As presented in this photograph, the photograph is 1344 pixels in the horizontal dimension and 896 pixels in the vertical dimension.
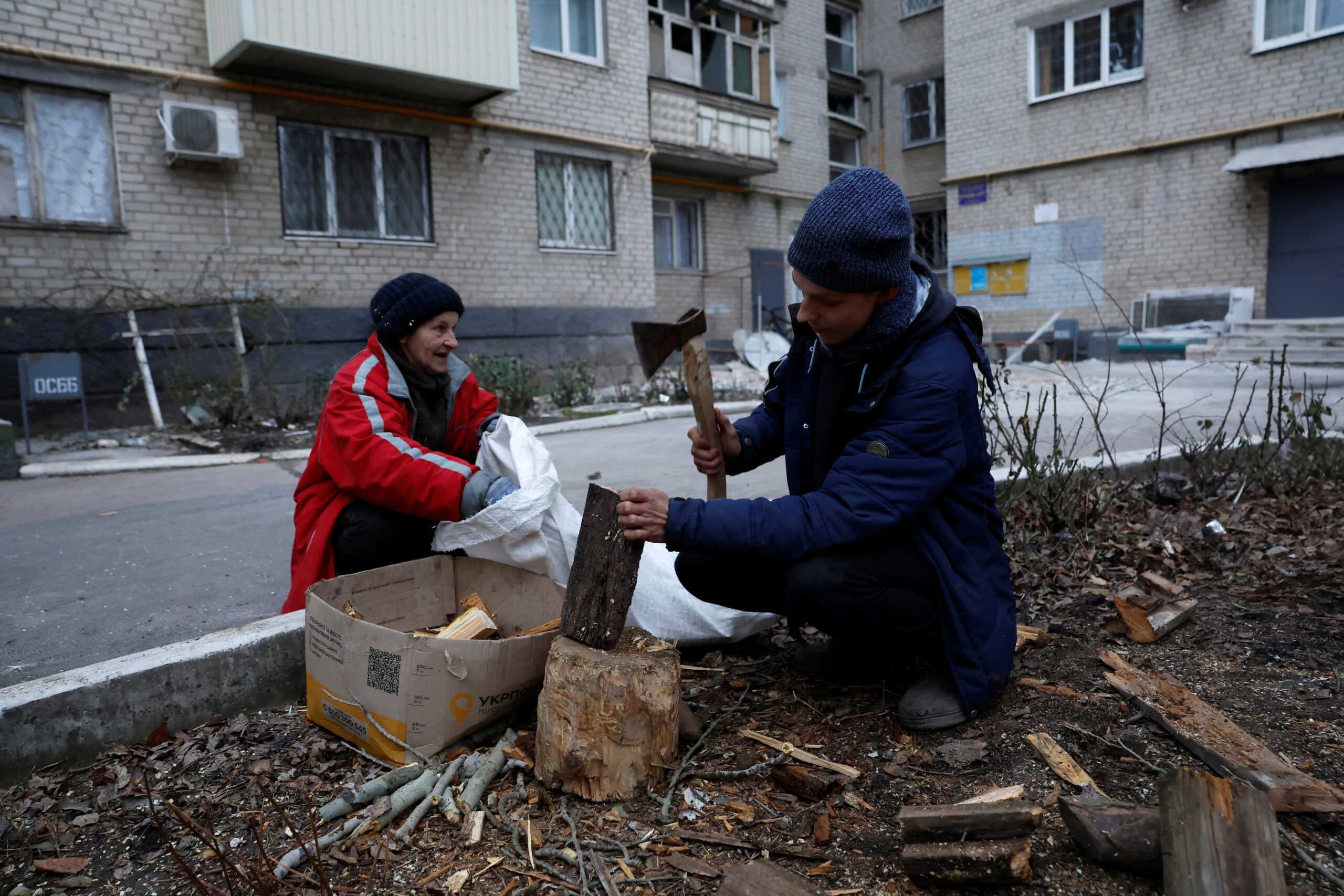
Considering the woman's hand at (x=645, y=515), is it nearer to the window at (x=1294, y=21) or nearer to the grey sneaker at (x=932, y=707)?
the grey sneaker at (x=932, y=707)

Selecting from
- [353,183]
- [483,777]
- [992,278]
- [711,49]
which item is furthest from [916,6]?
[483,777]

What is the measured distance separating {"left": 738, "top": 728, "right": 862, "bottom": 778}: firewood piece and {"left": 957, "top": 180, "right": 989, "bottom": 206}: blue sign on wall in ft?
56.4

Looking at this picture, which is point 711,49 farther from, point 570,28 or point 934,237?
point 934,237

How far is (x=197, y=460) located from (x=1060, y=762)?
6.81m

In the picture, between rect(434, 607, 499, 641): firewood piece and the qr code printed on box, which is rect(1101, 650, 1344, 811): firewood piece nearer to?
rect(434, 607, 499, 641): firewood piece

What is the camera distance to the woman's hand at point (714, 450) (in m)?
2.38

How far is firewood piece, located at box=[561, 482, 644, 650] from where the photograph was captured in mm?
1971

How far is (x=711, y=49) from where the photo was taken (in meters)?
15.1

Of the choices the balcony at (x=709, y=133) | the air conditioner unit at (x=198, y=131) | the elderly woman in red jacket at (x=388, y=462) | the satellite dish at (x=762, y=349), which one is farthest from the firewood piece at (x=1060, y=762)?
the satellite dish at (x=762, y=349)

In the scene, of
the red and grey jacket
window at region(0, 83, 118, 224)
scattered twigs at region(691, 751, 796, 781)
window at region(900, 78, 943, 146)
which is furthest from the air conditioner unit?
window at region(900, 78, 943, 146)

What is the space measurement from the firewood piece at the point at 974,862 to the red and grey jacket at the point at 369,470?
1.53 metres

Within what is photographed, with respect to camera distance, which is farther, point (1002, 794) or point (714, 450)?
point (714, 450)

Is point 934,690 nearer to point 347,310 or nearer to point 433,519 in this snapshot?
point 433,519

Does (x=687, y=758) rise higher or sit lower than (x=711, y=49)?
lower
